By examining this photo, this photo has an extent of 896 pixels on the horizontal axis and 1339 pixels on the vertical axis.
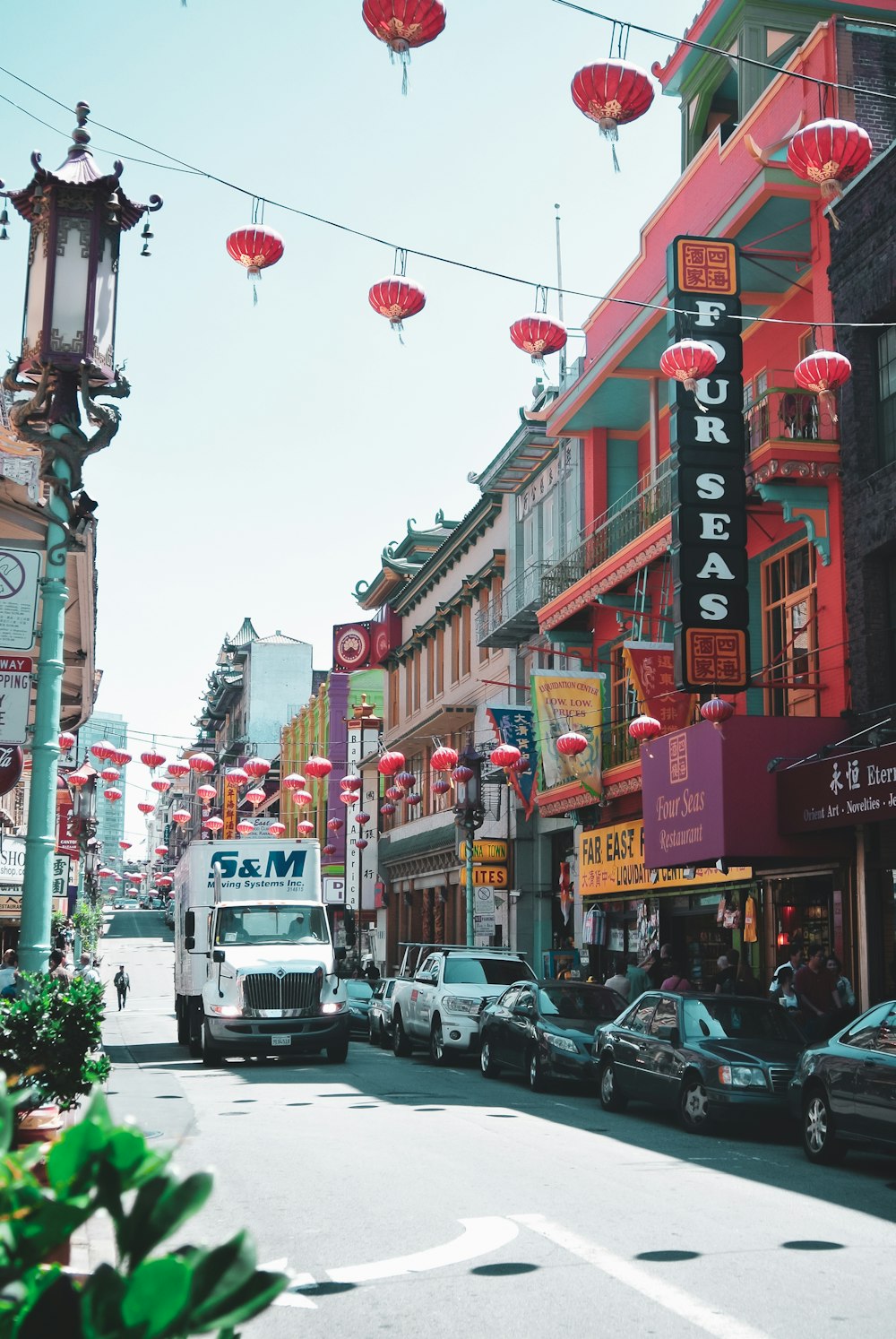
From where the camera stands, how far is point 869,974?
1955 cm

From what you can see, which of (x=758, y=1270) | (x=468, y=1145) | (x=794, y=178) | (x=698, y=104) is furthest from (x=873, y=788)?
(x=698, y=104)

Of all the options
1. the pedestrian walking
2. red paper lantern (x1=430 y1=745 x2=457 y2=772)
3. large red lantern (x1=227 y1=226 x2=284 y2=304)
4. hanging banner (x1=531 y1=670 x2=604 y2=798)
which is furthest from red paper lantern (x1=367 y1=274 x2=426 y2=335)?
the pedestrian walking

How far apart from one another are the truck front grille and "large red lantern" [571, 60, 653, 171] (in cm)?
1503

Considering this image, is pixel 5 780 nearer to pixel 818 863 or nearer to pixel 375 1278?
pixel 375 1278

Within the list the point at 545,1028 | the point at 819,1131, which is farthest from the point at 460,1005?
the point at 819,1131

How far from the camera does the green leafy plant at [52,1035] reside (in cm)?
878

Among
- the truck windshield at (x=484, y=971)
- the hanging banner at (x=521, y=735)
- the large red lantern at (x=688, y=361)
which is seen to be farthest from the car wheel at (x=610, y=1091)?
the hanging banner at (x=521, y=735)

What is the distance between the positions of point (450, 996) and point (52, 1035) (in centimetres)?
1498

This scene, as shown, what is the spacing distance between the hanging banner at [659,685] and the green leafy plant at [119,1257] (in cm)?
2289

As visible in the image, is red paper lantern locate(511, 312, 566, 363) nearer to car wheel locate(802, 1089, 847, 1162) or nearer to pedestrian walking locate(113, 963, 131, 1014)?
car wheel locate(802, 1089, 847, 1162)

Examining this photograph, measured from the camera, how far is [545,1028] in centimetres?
1869

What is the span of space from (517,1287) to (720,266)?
17.7 meters

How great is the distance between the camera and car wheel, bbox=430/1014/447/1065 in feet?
76.2

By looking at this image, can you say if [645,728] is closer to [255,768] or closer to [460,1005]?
[460,1005]
